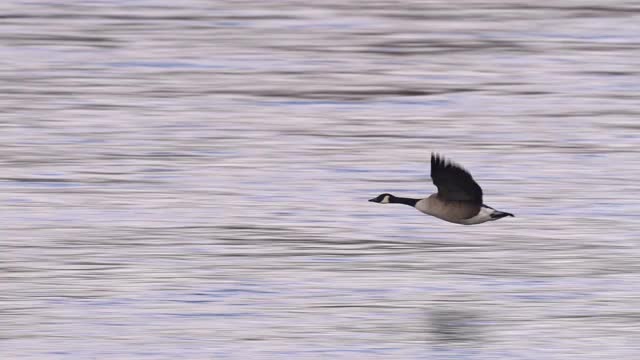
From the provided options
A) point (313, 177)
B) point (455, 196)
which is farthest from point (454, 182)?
point (313, 177)

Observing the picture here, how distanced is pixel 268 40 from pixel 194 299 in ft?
39.7

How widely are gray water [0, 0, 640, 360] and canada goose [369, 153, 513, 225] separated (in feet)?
1.91

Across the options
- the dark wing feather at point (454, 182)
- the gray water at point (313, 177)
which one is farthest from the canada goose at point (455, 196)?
the gray water at point (313, 177)

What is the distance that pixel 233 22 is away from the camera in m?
25.8

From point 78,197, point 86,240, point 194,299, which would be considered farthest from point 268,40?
point 194,299

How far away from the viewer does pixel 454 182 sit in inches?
479

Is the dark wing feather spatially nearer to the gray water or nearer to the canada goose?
the canada goose

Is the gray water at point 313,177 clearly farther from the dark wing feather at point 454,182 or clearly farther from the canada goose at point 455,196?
the dark wing feather at point 454,182

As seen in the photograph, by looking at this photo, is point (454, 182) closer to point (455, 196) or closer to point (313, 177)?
point (455, 196)

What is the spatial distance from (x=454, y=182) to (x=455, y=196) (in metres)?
0.11

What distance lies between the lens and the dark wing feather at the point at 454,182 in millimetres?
12141

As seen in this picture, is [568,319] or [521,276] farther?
[521,276]

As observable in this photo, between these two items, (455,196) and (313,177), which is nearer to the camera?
(455,196)

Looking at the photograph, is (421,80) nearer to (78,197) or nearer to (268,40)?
(268,40)
